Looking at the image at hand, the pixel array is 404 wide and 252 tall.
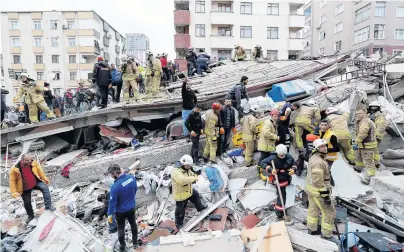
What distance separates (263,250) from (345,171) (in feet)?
11.6

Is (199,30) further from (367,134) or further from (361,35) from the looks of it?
(367,134)

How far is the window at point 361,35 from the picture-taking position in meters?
30.9

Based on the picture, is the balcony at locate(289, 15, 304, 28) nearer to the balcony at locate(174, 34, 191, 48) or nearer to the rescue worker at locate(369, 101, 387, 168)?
the balcony at locate(174, 34, 191, 48)

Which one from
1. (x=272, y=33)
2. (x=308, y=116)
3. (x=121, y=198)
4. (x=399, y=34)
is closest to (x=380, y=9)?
(x=399, y=34)

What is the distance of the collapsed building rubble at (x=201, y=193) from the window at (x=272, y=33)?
74.8ft

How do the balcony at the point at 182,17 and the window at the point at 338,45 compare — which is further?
the window at the point at 338,45

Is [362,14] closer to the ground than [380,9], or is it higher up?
closer to the ground

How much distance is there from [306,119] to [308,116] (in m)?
0.09

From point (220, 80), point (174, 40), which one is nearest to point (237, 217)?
point (220, 80)

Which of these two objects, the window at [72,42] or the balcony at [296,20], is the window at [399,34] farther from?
the window at [72,42]

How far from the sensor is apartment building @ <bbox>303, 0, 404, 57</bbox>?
98.7 feet

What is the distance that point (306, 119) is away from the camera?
292 inches

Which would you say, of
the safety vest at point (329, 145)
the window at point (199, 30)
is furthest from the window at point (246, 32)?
the safety vest at point (329, 145)

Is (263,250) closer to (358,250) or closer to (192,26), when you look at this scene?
(358,250)
